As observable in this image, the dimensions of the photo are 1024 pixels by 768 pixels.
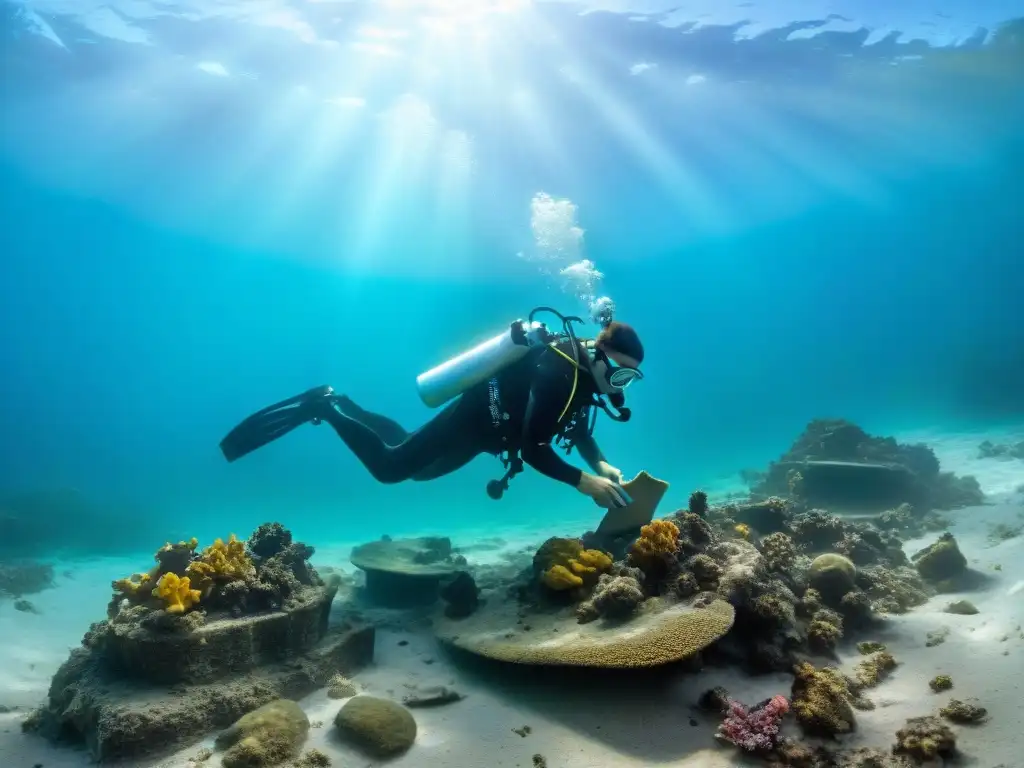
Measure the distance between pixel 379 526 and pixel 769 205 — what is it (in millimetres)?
51105

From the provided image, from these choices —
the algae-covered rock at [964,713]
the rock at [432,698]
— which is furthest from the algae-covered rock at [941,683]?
the rock at [432,698]

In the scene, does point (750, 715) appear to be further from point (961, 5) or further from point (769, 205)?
point (769, 205)

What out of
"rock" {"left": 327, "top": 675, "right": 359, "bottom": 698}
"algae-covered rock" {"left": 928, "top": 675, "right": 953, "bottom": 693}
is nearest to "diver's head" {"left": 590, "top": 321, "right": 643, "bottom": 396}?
"algae-covered rock" {"left": 928, "top": 675, "right": 953, "bottom": 693}

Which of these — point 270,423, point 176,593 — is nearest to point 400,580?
point 270,423

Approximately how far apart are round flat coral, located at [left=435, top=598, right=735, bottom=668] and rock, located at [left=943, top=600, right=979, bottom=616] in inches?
124

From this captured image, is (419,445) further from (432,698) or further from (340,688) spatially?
(432,698)

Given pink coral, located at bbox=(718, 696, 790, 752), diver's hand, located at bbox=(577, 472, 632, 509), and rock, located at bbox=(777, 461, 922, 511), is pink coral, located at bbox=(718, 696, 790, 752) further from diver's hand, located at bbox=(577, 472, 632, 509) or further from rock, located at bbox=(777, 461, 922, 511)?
rock, located at bbox=(777, 461, 922, 511)

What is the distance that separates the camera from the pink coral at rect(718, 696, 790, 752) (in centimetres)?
388

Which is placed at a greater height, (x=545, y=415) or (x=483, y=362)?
(x=483, y=362)

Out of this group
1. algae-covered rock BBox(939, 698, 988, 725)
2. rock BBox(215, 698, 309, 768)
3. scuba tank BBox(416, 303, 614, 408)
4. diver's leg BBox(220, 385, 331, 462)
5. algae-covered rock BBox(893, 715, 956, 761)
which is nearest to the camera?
algae-covered rock BBox(893, 715, 956, 761)

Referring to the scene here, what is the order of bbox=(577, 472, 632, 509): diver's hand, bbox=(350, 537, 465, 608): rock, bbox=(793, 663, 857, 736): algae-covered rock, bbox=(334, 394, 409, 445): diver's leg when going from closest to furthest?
bbox=(793, 663, 857, 736): algae-covered rock, bbox=(577, 472, 632, 509): diver's hand, bbox=(350, 537, 465, 608): rock, bbox=(334, 394, 409, 445): diver's leg

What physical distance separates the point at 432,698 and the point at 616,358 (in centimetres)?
407

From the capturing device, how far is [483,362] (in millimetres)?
7262

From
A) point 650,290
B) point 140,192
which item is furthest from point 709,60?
point 650,290
